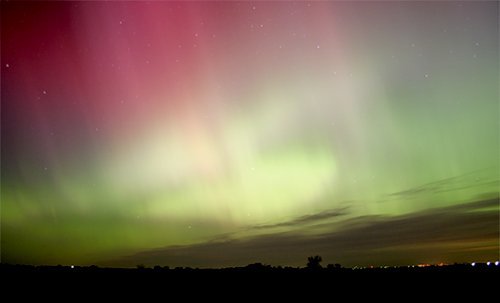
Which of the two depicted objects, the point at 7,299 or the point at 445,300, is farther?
the point at 445,300

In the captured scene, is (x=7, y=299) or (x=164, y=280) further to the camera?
(x=164, y=280)

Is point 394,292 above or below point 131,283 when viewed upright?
below

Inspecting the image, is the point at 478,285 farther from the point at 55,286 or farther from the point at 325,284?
the point at 55,286

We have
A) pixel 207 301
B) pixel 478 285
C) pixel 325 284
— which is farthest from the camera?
pixel 325 284

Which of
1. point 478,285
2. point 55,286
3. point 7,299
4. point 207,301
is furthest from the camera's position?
point 478,285

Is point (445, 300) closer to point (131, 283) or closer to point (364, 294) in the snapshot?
point (364, 294)

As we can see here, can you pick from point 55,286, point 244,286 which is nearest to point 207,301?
point 244,286

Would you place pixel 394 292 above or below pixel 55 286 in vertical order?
below

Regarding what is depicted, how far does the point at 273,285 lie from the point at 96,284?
7094 millimetres

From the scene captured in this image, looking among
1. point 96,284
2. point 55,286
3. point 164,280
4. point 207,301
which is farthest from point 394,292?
point 55,286

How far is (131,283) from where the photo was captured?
17359 mm

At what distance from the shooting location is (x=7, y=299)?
46.3ft

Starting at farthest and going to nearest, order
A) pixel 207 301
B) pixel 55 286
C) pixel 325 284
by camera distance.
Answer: pixel 325 284 < pixel 55 286 < pixel 207 301

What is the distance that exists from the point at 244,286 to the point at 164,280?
3597 millimetres
